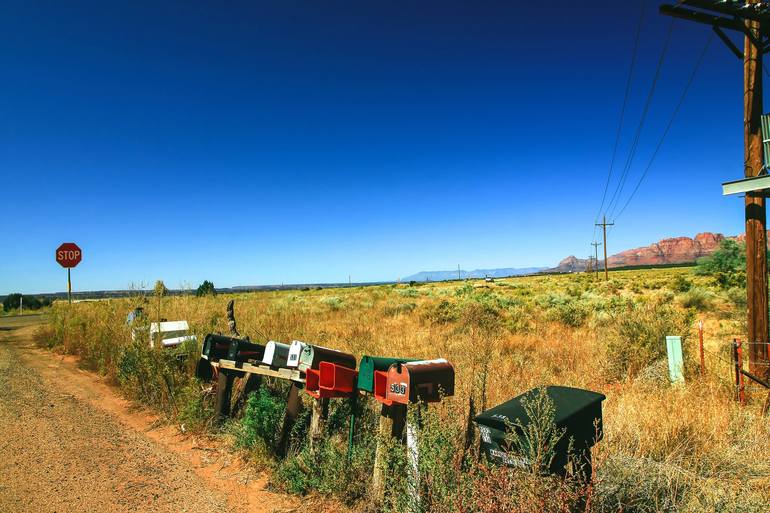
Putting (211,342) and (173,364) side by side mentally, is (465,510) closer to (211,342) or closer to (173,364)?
(211,342)

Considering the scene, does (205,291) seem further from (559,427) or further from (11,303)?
(11,303)

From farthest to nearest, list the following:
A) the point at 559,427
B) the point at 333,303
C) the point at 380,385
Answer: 1. the point at 333,303
2. the point at 380,385
3. the point at 559,427

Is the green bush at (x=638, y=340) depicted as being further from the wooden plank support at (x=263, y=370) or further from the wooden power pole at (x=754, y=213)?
the wooden plank support at (x=263, y=370)

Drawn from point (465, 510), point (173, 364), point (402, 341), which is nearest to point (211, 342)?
point (173, 364)

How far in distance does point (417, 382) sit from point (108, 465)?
3.72 meters

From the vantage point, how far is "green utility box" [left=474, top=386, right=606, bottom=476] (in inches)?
107

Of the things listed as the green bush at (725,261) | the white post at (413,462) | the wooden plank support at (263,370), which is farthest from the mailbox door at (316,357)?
the green bush at (725,261)

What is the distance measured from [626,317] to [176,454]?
882 cm

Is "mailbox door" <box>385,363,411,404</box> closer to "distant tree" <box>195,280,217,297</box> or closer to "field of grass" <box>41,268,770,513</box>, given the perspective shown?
"field of grass" <box>41,268,770,513</box>

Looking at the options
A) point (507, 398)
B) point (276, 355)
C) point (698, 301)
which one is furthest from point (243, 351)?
point (698, 301)

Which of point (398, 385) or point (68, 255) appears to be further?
point (68, 255)

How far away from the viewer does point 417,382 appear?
10.6 ft

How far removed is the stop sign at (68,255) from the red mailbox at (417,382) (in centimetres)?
1682

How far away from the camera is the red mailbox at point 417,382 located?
3206mm
